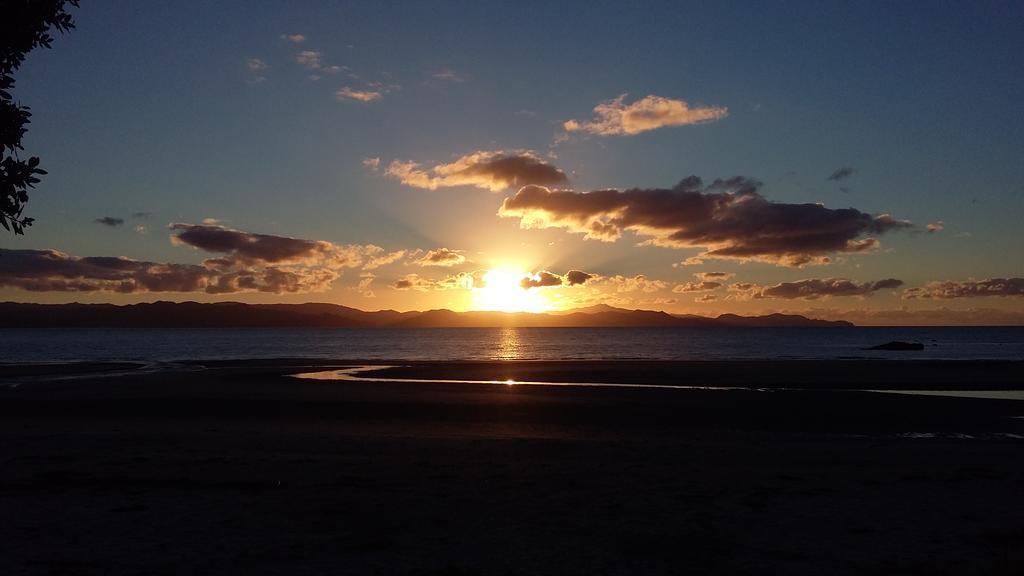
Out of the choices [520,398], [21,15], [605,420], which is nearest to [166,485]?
[21,15]

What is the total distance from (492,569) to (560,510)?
3469mm

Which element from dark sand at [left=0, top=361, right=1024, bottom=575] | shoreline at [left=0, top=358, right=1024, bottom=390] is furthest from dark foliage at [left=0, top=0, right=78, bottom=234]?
shoreline at [left=0, top=358, right=1024, bottom=390]

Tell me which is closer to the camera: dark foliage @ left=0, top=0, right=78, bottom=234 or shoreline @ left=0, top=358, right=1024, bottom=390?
dark foliage @ left=0, top=0, right=78, bottom=234

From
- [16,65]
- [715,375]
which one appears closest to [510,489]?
[16,65]

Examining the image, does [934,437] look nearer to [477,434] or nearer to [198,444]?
[477,434]

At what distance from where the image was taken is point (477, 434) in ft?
75.2

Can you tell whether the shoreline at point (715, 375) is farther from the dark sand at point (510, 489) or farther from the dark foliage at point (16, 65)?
the dark foliage at point (16, 65)

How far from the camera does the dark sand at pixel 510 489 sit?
10281 millimetres

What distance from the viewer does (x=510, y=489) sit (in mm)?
14680

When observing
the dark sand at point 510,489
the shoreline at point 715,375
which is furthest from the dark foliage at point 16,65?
the shoreline at point 715,375

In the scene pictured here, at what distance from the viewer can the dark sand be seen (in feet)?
33.7

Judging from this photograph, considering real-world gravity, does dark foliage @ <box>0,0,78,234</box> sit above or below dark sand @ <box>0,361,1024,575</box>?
above

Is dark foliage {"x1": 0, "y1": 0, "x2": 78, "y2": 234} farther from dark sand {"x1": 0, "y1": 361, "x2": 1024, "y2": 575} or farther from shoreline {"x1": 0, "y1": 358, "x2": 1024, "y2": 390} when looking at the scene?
shoreline {"x1": 0, "y1": 358, "x2": 1024, "y2": 390}

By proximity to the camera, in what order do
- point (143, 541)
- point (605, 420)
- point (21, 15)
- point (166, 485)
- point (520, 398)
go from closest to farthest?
point (21, 15) → point (143, 541) → point (166, 485) → point (605, 420) → point (520, 398)
